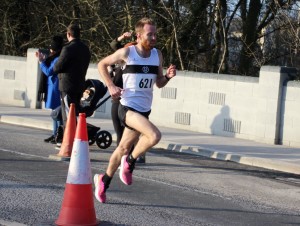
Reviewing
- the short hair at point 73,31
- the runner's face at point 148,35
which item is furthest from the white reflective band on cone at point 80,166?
the short hair at point 73,31

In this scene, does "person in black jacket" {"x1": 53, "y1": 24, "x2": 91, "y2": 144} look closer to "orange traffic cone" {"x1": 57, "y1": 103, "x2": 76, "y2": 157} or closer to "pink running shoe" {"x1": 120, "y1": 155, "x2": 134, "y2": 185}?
"orange traffic cone" {"x1": 57, "y1": 103, "x2": 76, "y2": 157}

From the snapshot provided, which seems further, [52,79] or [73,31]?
[52,79]

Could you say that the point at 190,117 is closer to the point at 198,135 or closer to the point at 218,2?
the point at 198,135

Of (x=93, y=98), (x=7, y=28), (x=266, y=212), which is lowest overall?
(x=266, y=212)

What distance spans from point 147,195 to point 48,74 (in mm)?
4763

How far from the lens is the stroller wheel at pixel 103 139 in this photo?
13216mm

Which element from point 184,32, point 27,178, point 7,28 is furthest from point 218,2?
point 27,178

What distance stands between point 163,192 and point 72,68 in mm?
3535

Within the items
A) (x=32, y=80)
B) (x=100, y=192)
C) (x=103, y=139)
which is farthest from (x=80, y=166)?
(x=32, y=80)

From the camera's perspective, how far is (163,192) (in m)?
9.39

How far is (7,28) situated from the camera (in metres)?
25.7

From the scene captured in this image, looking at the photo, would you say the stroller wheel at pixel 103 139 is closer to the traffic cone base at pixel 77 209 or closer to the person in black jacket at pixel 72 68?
the person in black jacket at pixel 72 68

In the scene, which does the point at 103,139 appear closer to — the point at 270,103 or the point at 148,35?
the point at 270,103

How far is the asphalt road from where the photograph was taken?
791 cm
